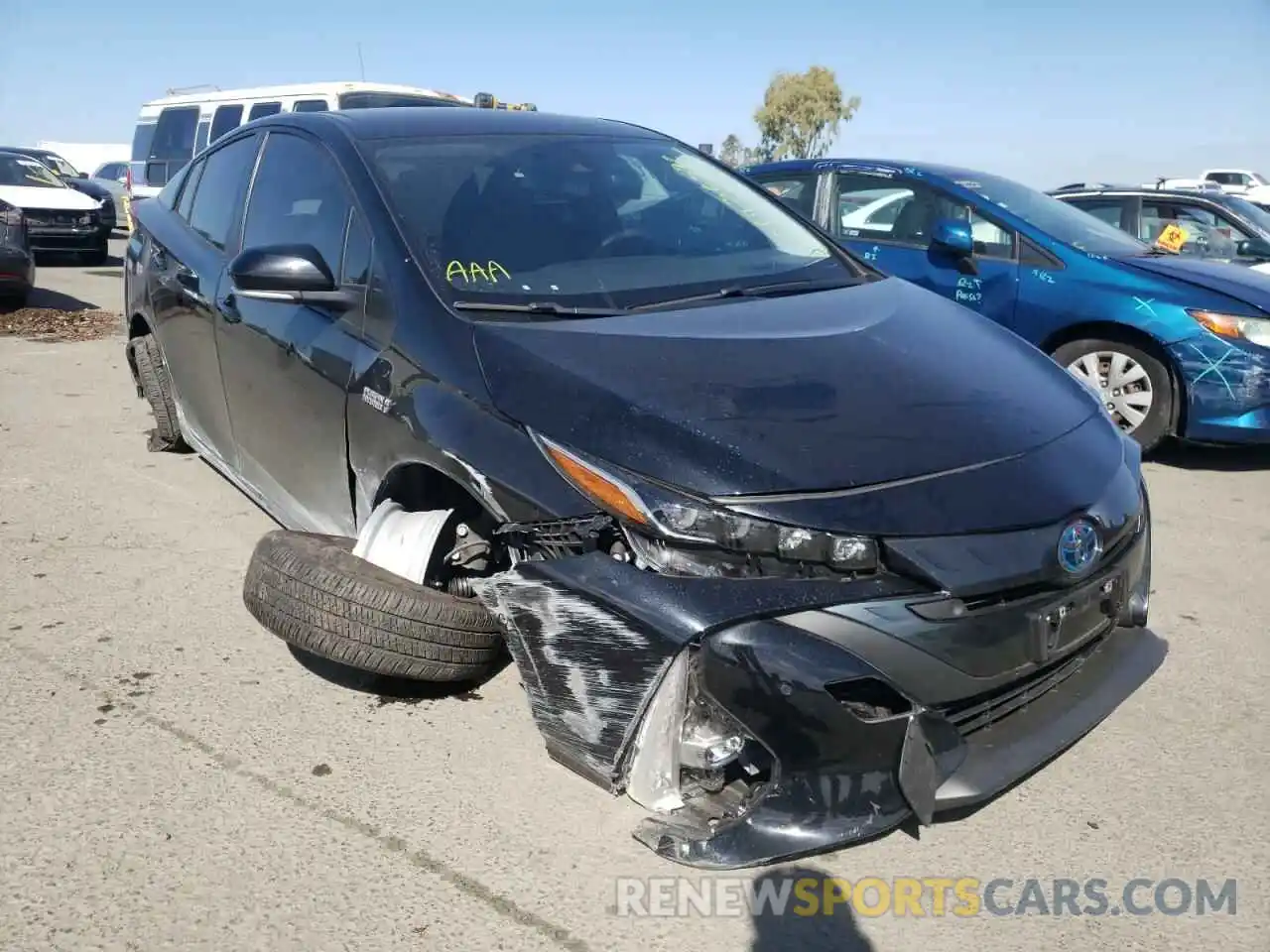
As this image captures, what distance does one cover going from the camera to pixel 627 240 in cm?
326

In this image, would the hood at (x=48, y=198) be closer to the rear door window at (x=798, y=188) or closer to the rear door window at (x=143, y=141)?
the rear door window at (x=143, y=141)

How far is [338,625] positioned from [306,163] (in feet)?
5.46

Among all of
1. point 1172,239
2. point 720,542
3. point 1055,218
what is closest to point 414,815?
point 720,542

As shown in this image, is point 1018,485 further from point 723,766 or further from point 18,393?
point 18,393

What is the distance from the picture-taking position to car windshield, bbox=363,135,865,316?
297 cm

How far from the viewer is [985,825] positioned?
2.54 m

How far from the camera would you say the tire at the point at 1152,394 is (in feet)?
18.1

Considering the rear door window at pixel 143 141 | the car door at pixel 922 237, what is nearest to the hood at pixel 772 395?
the car door at pixel 922 237

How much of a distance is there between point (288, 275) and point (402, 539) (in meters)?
0.84

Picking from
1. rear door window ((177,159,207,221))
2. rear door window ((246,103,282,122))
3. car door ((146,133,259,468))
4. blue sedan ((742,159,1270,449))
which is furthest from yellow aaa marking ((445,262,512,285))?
rear door window ((246,103,282,122))

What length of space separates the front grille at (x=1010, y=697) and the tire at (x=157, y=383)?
12.8ft

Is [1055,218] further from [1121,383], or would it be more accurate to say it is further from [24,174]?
[24,174]

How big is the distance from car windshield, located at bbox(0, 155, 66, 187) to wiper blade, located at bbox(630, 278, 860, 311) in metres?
14.5

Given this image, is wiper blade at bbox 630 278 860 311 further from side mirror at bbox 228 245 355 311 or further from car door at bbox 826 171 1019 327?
car door at bbox 826 171 1019 327
